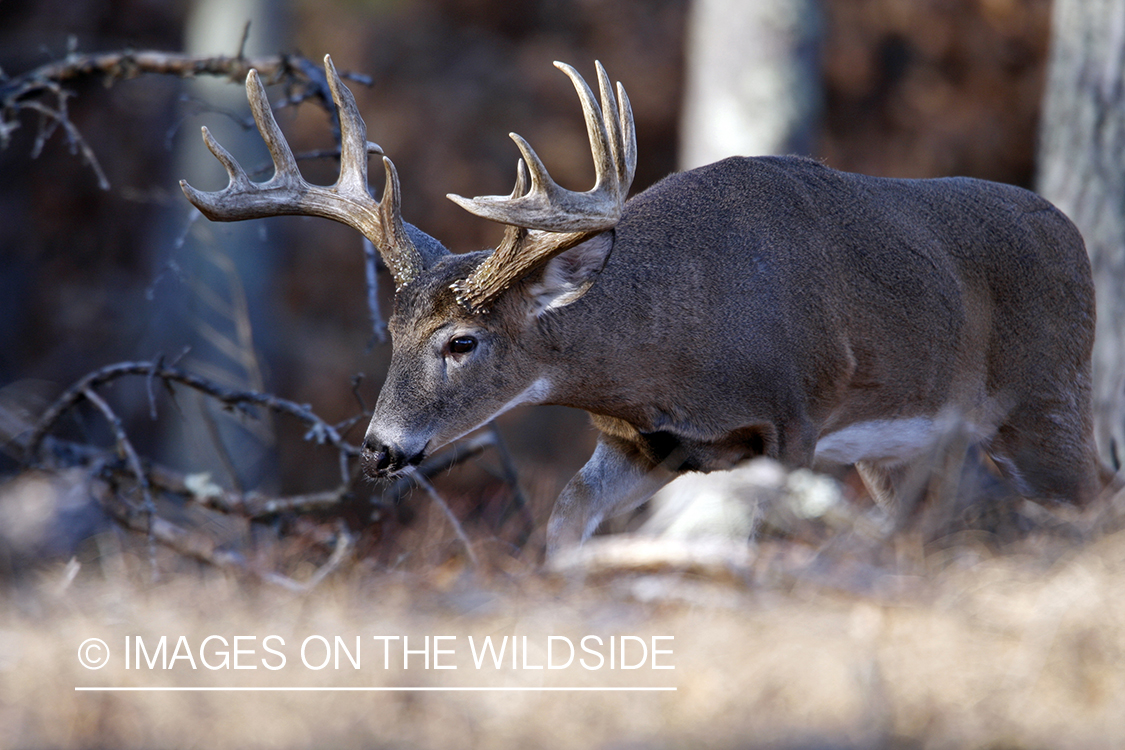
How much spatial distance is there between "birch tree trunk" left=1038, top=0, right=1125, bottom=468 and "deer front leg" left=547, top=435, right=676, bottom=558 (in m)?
2.72

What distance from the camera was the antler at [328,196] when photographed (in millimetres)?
4383

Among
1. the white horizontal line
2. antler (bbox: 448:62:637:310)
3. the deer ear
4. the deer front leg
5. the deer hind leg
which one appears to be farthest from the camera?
the deer hind leg

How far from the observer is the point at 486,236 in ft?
44.3

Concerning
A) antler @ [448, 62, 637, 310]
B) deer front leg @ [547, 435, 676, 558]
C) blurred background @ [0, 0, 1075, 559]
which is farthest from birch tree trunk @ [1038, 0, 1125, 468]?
blurred background @ [0, 0, 1075, 559]

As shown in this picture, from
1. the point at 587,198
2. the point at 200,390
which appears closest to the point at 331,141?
the point at 200,390

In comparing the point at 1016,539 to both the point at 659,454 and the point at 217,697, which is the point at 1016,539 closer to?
the point at 659,454

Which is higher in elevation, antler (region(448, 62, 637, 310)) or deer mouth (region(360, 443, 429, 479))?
antler (region(448, 62, 637, 310))

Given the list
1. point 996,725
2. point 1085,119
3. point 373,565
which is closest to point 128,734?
point 373,565

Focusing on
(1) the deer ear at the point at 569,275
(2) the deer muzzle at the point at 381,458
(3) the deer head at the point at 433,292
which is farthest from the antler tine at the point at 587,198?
(2) the deer muzzle at the point at 381,458

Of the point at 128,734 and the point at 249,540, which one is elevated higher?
the point at 128,734

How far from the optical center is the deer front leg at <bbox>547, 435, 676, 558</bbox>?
4852mm

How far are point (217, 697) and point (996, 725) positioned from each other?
176 centimetres

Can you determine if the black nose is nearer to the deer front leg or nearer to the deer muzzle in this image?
the deer muzzle

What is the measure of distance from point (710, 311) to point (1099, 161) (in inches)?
126
